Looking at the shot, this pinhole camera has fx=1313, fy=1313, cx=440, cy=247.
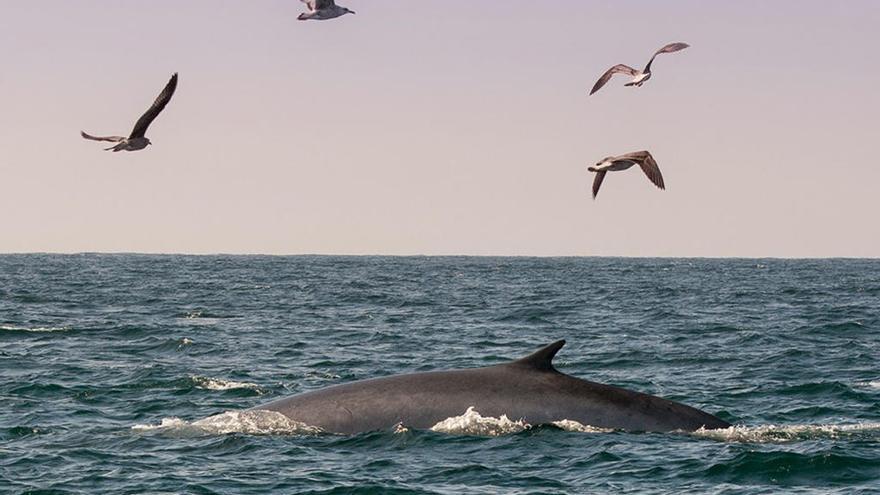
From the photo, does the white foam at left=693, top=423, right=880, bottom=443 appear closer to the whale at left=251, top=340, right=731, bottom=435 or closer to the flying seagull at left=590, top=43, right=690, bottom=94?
the whale at left=251, top=340, right=731, bottom=435

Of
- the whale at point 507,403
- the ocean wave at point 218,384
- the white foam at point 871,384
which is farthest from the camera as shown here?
the white foam at point 871,384

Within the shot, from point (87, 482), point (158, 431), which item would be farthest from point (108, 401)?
point (87, 482)

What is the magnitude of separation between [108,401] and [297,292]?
5191cm

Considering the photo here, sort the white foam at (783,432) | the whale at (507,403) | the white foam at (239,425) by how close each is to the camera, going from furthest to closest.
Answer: the white foam at (239,425)
the white foam at (783,432)
the whale at (507,403)

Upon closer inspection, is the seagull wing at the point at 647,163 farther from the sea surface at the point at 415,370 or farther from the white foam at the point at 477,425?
the white foam at the point at 477,425

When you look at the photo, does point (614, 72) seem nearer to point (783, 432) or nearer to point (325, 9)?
point (325, 9)

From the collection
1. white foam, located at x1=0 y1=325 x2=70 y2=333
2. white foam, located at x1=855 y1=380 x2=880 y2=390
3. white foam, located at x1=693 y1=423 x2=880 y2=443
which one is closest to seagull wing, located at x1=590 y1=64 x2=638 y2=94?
white foam, located at x1=855 y1=380 x2=880 y2=390

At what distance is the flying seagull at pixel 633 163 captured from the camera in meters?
22.2

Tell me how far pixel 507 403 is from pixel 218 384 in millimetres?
9911

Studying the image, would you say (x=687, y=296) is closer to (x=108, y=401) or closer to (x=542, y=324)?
(x=542, y=324)

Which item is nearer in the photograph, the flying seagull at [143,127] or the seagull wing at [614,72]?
the flying seagull at [143,127]

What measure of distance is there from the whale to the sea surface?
0.59ft

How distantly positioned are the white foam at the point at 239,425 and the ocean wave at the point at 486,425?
1778 mm

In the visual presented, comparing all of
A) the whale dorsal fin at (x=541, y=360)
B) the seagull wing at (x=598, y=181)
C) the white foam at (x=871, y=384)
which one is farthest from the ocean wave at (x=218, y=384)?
the white foam at (x=871, y=384)
